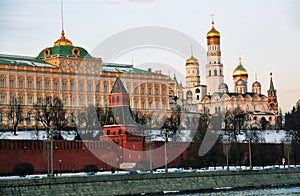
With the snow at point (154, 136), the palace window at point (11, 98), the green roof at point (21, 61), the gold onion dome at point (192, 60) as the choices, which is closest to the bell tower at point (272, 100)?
the gold onion dome at point (192, 60)

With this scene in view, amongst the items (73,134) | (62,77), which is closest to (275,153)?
(73,134)

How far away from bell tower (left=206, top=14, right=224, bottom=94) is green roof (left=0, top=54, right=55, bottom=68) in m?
47.3

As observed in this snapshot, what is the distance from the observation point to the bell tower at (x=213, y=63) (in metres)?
150

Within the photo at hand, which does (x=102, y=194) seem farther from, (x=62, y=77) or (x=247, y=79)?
(x=247, y=79)

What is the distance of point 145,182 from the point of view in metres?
55.0

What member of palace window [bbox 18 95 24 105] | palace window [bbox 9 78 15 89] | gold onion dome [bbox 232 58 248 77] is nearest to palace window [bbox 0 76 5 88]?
palace window [bbox 9 78 15 89]

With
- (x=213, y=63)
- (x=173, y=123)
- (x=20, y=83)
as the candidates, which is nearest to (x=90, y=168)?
(x=173, y=123)

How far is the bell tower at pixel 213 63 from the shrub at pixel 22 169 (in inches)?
3519

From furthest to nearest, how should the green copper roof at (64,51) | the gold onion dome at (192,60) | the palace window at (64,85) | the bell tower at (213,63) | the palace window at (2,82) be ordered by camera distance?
the gold onion dome at (192,60)
the bell tower at (213,63)
the palace window at (64,85)
the green copper roof at (64,51)
the palace window at (2,82)

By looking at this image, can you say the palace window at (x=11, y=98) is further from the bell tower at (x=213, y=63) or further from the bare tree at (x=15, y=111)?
the bell tower at (x=213, y=63)

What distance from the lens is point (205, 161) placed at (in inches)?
2955

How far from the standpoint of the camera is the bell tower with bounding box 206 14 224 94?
490 ft

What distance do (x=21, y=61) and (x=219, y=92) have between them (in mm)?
47662

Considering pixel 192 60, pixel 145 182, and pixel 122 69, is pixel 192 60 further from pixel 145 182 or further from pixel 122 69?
pixel 145 182
